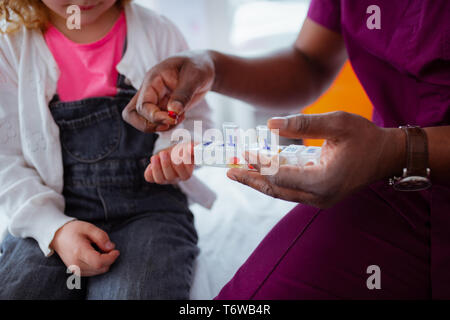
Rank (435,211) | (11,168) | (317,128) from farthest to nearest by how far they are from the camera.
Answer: (11,168) < (435,211) < (317,128)

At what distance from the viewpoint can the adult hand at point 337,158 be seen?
1.38ft

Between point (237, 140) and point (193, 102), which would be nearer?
point (237, 140)

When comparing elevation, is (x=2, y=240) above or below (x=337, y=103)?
below

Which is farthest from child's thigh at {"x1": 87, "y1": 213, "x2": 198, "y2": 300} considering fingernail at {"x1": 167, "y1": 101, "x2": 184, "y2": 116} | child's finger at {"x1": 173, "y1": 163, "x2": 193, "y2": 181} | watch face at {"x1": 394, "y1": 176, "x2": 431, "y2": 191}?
watch face at {"x1": 394, "y1": 176, "x2": 431, "y2": 191}

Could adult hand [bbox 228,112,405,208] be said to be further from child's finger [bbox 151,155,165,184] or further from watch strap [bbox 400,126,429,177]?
child's finger [bbox 151,155,165,184]

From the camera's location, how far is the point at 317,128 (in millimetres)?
418

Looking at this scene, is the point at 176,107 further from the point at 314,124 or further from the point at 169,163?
the point at 314,124

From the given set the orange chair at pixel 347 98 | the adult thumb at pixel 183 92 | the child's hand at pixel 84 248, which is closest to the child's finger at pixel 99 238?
the child's hand at pixel 84 248

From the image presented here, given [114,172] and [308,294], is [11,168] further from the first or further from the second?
[308,294]

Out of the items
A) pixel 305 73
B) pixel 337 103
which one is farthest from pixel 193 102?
pixel 337 103

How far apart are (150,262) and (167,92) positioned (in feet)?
1.00

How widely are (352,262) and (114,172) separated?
48cm

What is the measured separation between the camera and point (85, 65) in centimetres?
73

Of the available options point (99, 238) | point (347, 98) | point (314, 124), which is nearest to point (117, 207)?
point (99, 238)
